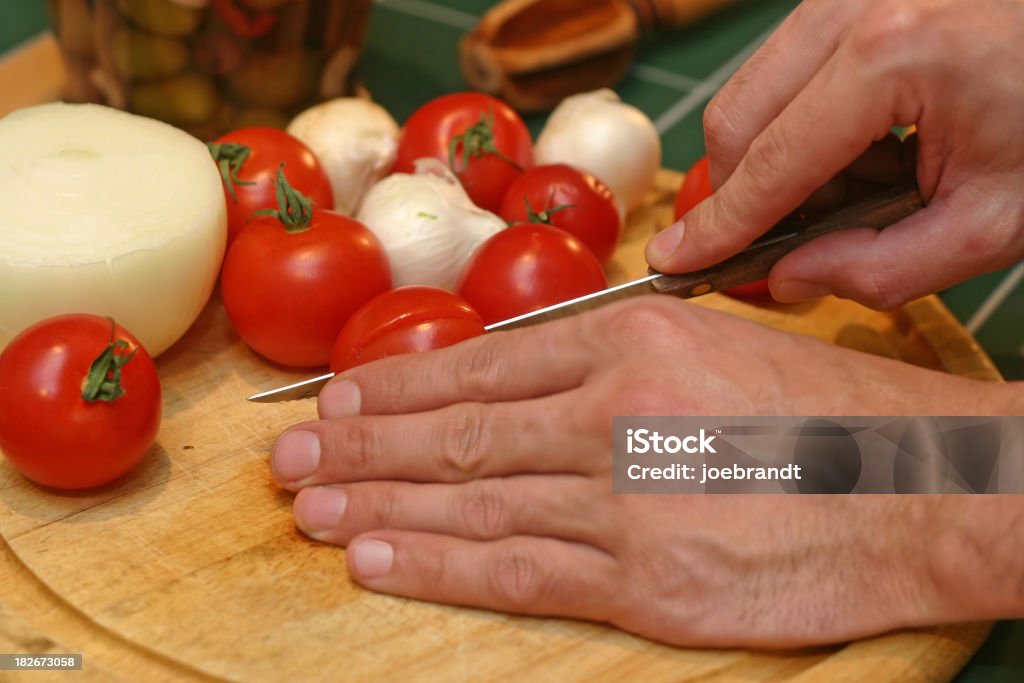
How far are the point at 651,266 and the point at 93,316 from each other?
0.63 m

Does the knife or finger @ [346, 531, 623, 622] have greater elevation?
the knife

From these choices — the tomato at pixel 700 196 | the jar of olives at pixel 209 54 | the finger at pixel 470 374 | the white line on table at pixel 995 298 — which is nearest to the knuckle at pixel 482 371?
the finger at pixel 470 374

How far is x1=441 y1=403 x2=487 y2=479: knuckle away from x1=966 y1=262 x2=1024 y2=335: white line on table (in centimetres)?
99

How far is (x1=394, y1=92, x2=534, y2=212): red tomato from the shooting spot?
1.66 m

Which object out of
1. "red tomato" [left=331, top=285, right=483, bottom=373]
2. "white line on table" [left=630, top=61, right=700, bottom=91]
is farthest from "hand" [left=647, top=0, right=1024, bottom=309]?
"white line on table" [left=630, top=61, right=700, bottom=91]

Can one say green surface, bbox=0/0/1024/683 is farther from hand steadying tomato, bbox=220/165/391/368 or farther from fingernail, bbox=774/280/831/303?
hand steadying tomato, bbox=220/165/391/368

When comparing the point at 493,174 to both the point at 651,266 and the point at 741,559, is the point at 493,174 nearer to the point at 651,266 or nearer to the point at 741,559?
the point at 651,266

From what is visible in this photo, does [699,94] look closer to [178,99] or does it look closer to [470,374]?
[178,99]

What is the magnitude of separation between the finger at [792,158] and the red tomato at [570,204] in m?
0.30

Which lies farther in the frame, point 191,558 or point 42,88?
point 42,88

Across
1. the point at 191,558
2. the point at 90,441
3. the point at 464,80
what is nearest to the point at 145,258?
the point at 90,441

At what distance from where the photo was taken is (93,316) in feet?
4.04

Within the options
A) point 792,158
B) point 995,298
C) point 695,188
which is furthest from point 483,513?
point 995,298

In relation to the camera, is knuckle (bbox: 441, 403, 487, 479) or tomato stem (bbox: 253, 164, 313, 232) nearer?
knuckle (bbox: 441, 403, 487, 479)
